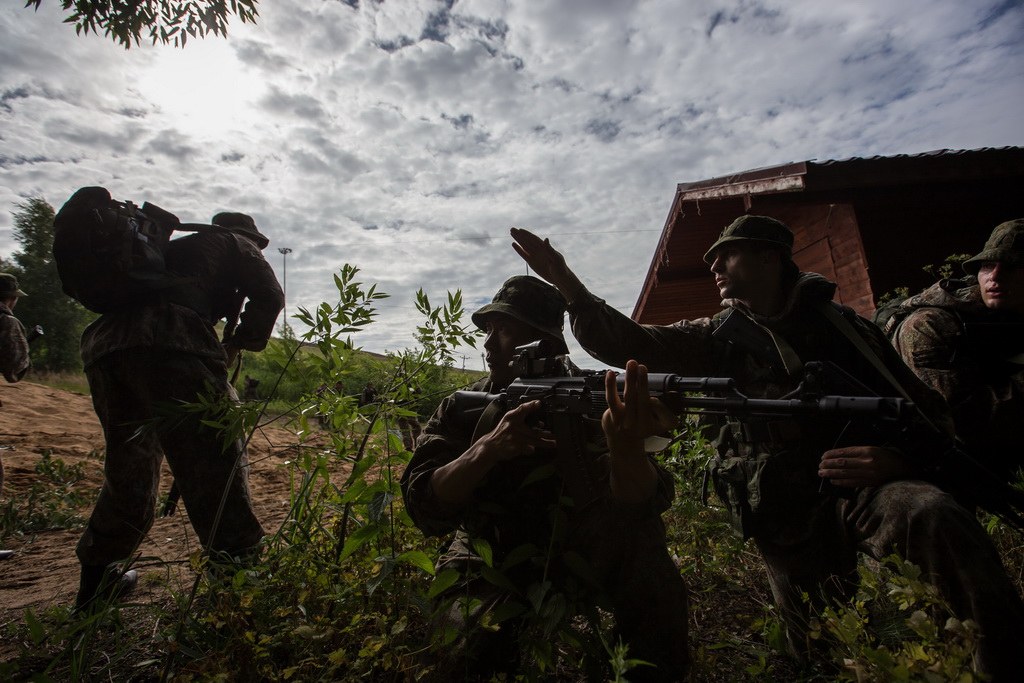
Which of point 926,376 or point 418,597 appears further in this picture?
point 926,376

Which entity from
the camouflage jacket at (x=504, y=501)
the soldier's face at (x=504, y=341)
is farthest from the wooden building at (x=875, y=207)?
the camouflage jacket at (x=504, y=501)

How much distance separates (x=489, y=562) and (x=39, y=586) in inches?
161

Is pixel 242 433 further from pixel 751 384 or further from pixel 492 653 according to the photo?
pixel 751 384

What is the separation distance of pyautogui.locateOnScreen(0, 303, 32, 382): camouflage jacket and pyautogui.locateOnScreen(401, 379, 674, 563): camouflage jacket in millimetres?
5758

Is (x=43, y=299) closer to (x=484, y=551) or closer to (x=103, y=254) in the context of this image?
(x=103, y=254)

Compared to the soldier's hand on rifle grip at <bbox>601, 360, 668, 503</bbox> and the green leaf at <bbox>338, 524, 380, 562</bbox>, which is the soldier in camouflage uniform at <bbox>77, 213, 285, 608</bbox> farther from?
the soldier's hand on rifle grip at <bbox>601, 360, 668, 503</bbox>

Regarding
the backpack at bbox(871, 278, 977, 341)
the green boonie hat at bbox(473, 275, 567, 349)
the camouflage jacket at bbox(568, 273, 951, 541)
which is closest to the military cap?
the green boonie hat at bbox(473, 275, 567, 349)

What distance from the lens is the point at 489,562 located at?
1.74m

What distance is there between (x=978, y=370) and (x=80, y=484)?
388 inches

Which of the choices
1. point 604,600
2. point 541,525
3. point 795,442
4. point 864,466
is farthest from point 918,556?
point 541,525

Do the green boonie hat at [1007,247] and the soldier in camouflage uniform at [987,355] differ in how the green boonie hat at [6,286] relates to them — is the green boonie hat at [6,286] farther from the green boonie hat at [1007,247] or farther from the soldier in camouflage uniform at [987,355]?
the green boonie hat at [1007,247]

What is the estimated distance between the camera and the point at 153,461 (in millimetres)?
2992

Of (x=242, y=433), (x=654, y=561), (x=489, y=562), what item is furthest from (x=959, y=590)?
(x=242, y=433)

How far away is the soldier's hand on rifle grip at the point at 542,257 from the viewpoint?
8.68ft
